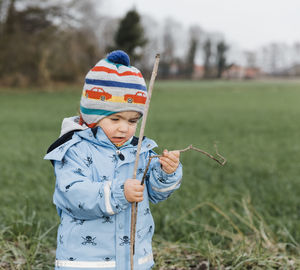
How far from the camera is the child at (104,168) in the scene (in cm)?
189

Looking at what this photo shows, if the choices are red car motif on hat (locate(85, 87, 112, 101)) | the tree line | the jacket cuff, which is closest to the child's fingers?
the jacket cuff

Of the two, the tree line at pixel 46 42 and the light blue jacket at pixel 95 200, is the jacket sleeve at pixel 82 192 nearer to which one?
the light blue jacket at pixel 95 200

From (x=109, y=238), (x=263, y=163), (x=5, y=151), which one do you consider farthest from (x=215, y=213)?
(x=5, y=151)

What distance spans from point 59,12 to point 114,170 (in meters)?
30.1

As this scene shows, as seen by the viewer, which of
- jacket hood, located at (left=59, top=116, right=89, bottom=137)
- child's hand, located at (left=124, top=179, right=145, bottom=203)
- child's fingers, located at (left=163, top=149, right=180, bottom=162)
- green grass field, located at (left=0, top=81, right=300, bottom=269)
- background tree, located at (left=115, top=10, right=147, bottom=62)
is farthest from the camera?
background tree, located at (left=115, top=10, right=147, bottom=62)

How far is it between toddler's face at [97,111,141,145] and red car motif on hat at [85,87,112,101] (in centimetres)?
9

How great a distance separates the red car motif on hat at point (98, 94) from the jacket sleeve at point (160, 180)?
1.25 feet

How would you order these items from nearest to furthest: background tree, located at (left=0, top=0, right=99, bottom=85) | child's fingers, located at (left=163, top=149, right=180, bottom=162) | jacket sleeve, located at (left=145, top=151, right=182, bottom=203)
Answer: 1. child's fingers, located at (left=163, top=149, right=180, bottom=162)
2. jacket sleeve, located at (left=145, top=151, right=182, bottom=203)
3. background tree, located at (left=0, top=0, right=99, bottom=85)

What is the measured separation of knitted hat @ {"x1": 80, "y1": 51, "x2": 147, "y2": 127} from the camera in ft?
6.31

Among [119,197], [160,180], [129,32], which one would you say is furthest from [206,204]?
[129,32]

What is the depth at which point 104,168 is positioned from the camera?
195 centimetres

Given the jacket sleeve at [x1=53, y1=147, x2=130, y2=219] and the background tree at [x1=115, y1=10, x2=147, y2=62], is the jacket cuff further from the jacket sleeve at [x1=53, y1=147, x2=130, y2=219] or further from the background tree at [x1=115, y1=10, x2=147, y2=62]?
the background tree at [x1=115, y1=10, x2=147, y2=62]

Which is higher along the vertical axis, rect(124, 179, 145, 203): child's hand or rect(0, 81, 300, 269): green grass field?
rect(124, 179, 145, 203): child's hand

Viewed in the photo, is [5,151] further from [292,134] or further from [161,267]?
[292,134]
